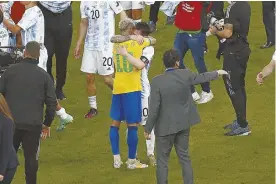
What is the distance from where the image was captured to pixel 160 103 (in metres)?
9.41

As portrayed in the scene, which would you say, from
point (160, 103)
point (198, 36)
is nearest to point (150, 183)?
point (160, 103)

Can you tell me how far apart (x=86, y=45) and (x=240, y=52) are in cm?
244

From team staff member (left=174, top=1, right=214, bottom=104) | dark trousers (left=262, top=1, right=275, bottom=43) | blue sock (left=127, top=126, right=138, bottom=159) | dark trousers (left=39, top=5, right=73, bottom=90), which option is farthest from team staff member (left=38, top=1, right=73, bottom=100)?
dark trousers (left=262, top=1, right=275, bottom=43)

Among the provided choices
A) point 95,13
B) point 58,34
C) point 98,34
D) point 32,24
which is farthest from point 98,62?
point 32,24

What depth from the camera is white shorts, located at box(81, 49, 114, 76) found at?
1270 cm

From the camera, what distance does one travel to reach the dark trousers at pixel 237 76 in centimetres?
1170

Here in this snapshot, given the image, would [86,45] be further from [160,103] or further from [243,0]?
[160,103]

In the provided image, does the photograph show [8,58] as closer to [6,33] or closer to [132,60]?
[6,33]

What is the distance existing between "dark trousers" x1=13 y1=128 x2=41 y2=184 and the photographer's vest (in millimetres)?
4489

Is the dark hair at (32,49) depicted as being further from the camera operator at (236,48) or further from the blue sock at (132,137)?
the camera operator at (236,48)

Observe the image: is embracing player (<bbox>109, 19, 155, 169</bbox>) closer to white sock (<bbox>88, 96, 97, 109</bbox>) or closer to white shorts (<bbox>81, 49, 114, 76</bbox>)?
white shorts (<bbox>81, 49, 114, 76</bbox>)

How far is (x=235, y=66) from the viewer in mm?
11711

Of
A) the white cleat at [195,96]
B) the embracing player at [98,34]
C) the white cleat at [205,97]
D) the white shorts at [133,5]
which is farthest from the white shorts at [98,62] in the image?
the white shorts at [133,5]

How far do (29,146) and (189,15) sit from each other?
15.6ft
